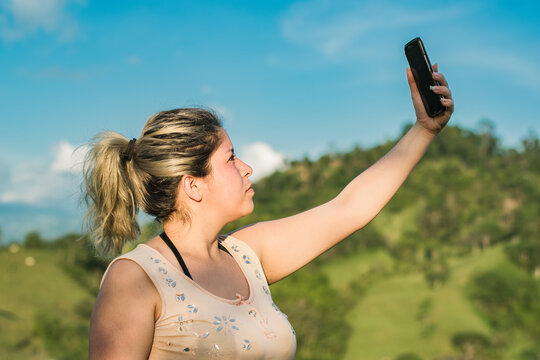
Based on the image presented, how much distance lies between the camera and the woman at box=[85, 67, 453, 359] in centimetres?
152

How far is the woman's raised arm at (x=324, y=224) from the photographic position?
80.1 inches

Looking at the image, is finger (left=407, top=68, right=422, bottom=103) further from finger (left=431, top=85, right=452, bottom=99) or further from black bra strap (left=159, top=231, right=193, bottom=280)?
black bra strap (left=159, top=231, right=193, bottom=280)

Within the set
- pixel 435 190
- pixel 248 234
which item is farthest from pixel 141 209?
pixel 435 190

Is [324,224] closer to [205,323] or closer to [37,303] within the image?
[205,323]

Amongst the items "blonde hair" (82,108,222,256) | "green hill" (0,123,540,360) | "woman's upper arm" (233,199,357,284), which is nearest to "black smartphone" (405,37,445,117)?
"woman's upper arm" (233,199,357,284)

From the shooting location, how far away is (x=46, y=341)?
131ft

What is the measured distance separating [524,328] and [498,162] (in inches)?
1461

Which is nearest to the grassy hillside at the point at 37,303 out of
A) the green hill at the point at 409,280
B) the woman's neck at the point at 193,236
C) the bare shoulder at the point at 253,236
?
the green hill at the point at 409,280

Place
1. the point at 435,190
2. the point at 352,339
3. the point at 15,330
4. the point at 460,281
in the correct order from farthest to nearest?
the point at 435,190 → the point at 460,281 → the point at 352,339 → the point at 15,330

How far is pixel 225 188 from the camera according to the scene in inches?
72.1

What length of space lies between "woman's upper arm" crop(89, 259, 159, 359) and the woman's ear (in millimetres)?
350

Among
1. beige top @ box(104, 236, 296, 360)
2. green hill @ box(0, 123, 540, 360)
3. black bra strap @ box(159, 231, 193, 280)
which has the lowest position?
green hill @ box(0, 123, 540, 360)

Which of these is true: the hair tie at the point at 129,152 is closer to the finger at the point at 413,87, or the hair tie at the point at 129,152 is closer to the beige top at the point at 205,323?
the beige top at the point at 205,323

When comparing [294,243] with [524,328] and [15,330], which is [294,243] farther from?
[524,328]
